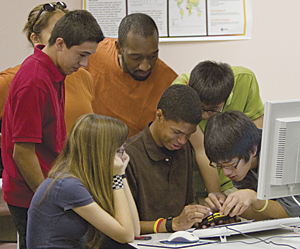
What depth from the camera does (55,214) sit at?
125 centimetres

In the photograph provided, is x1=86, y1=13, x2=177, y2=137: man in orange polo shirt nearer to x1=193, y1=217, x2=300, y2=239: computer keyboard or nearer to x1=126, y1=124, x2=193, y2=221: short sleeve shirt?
x1=126, y1=124, x2=193, y2=221: short sleeve shirt

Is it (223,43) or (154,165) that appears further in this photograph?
(223,43)

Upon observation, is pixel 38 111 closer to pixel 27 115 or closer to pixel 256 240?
pixel 27 115

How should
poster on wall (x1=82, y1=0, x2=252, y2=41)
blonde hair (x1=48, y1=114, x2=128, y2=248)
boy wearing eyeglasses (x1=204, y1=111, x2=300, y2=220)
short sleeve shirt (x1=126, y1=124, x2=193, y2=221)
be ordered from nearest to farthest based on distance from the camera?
blonde hair (x1=48, y1=114, x2=128, y2=248) → boy wearing eyeglasses (x1=204, y1=111, x2=300, y2=220) → short sleeve shirt (x1=126, y1=124, x2=193, y2=221) → poster on wall (x1=82, y1=0, x2=252, y2=41)

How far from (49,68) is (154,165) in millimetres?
574

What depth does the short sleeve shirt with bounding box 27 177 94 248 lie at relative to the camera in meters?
1.24

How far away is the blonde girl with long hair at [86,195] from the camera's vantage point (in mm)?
1249

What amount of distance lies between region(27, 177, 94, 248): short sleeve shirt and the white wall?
169 centimetres

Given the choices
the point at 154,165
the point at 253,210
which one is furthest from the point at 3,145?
the point at 253,210

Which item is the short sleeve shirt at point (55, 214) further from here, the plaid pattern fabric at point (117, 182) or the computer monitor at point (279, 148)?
the computer monitor at point (279, 148)

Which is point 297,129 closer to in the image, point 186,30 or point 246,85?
point 246,85

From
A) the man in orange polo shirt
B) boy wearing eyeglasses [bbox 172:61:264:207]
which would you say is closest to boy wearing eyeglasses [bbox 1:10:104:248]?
the man in orange polo shirt

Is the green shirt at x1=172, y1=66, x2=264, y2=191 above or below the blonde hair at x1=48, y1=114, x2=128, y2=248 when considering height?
above

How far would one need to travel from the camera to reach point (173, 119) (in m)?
1.53
